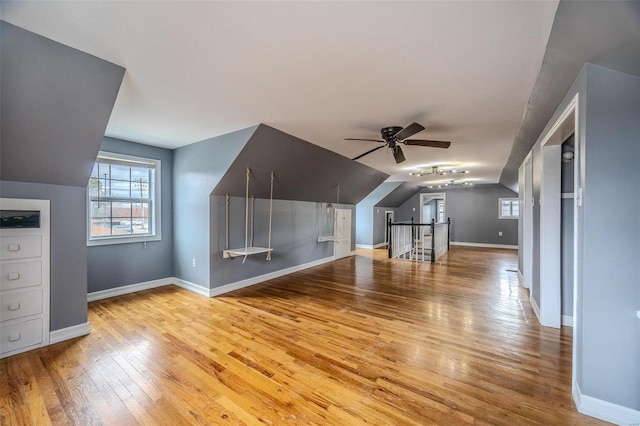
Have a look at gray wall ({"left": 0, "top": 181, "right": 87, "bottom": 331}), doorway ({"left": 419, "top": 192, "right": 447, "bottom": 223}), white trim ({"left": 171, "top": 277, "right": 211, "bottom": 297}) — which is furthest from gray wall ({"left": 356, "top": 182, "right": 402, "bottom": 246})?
gray wall ({"left": 0, "top": 181, "right": 87, "bottom": 331})

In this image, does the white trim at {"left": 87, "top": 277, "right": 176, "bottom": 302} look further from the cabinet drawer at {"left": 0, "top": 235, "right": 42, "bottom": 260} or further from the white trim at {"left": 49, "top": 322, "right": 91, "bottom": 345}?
the cabinet drawer at {"left": 0, "top": 235, "right": 42, "bottom": 260}

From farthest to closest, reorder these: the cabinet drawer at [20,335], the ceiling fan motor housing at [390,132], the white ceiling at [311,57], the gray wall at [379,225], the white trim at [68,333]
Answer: the gray wall at [379,225] < the ceiling fan motor housing at [390,132] < the white trim at [68,333] < the cabinet drawer at [20,335] < the white ceiling at [311,57]

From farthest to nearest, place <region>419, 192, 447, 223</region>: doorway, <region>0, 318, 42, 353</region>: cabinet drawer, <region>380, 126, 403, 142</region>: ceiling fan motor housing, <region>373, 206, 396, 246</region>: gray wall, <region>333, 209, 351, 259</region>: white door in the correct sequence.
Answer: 1. <region>419, 192, 447, 223</region>: doorway
2. <region>373, 206, 396, 246</region>: gray wall
3. <region>333, 209, 351, 259</region>: white door
4. <region>380, 126, 403, 142</region>: ceiling fan motor housing
5. <region>0, 318, 42, 353</region>: cabinet drawer

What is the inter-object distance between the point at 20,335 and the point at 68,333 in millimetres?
Result: 357

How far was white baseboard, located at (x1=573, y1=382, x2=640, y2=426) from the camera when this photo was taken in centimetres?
161

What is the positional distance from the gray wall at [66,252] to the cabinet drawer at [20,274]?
0.12m

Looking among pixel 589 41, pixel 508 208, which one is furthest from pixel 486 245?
pixel 589 41

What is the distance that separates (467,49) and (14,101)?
3.49 m

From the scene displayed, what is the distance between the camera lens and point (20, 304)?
248 centimetres

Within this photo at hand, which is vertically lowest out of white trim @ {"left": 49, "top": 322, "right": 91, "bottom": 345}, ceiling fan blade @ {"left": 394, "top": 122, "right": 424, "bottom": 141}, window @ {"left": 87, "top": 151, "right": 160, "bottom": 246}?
white trim @ {"left": 49, "top": 322, "right": 91, "bottom": 345}

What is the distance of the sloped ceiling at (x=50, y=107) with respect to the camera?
189cm

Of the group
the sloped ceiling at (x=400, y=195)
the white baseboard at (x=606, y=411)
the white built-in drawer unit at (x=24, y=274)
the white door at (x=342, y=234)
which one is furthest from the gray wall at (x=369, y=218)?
the white built-in drawer unit at (x=24, y=274)

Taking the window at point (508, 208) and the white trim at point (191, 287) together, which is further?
the window at point (508, 208)

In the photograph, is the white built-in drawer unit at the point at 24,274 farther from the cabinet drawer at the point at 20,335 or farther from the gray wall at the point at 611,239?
the gray wall at the point at 611,239
